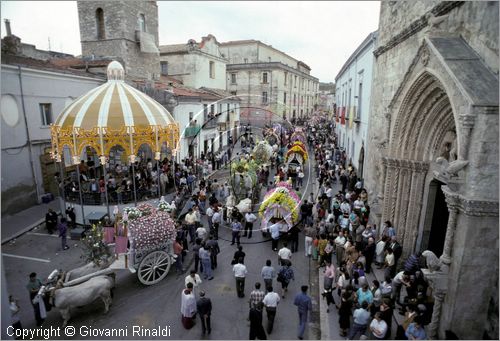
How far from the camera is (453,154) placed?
24.7ft

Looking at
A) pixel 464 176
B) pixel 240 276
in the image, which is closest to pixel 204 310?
pixel 240 276

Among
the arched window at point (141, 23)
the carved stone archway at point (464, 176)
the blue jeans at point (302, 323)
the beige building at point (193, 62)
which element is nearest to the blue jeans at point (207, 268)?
the blue jeans at point (302, 323)

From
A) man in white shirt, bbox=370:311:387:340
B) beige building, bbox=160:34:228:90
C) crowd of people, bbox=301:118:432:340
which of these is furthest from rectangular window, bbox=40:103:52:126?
man in white shirt, bbox=370:311:387:340

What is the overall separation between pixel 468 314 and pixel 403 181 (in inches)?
171

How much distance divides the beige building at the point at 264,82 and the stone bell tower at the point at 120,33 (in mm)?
9769

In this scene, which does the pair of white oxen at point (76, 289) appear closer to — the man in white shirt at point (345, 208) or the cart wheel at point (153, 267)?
the cart wheel at point (153, 267)

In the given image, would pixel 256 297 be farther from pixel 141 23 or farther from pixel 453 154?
pixel 141 23

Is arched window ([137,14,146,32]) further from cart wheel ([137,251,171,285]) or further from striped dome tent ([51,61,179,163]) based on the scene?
cart wheel ([137,251,171,285])

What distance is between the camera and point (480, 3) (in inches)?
233

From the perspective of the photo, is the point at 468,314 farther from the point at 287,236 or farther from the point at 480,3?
the point at 287,236

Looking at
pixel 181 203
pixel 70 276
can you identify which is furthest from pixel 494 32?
pixel 181 203

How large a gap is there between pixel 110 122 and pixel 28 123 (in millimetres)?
5754

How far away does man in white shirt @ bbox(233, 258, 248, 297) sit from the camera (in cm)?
864

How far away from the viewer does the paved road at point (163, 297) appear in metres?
7.74
